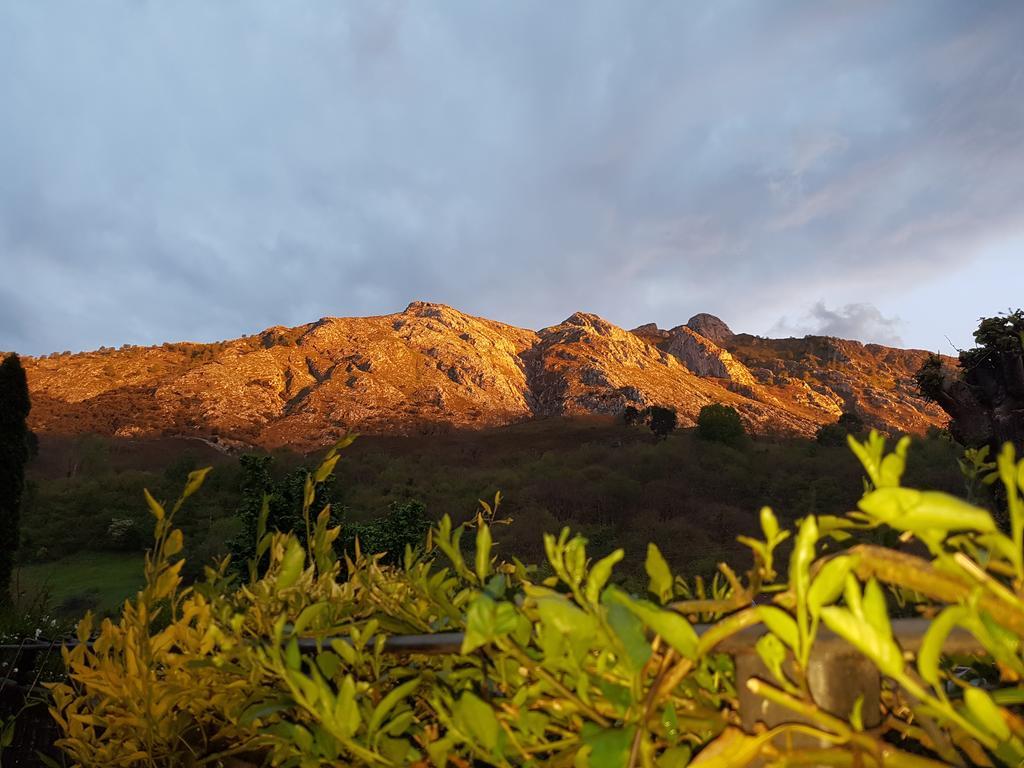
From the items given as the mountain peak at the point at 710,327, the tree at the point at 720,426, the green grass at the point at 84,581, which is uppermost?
the mountain peak at the point at 710,327

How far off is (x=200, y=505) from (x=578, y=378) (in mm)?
42540

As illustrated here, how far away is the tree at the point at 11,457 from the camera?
9062 mm

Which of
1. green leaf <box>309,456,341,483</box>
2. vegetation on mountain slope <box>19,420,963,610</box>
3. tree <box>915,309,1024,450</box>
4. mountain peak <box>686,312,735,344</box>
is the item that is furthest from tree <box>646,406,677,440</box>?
mountain peak <box>686,312,735,344</box>

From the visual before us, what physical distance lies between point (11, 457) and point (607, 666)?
13.2 meters

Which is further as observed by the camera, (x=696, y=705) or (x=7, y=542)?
(x=7, y=542)

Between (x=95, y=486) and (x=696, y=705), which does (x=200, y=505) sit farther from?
(x=696, y=705)

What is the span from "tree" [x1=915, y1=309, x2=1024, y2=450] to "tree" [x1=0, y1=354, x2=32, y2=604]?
12951 millimetres

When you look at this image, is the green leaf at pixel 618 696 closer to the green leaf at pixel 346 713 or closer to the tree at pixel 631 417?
the green leaf at pixel 346 713

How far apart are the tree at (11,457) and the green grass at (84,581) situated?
3.34ft

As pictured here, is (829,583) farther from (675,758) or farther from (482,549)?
(482,549)

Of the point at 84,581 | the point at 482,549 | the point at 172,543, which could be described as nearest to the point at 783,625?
the point at 482,549

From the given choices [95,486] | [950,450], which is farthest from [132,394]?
[950,450]

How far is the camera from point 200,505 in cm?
2022

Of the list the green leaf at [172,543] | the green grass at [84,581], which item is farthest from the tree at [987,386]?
the green grass at [84,581]
